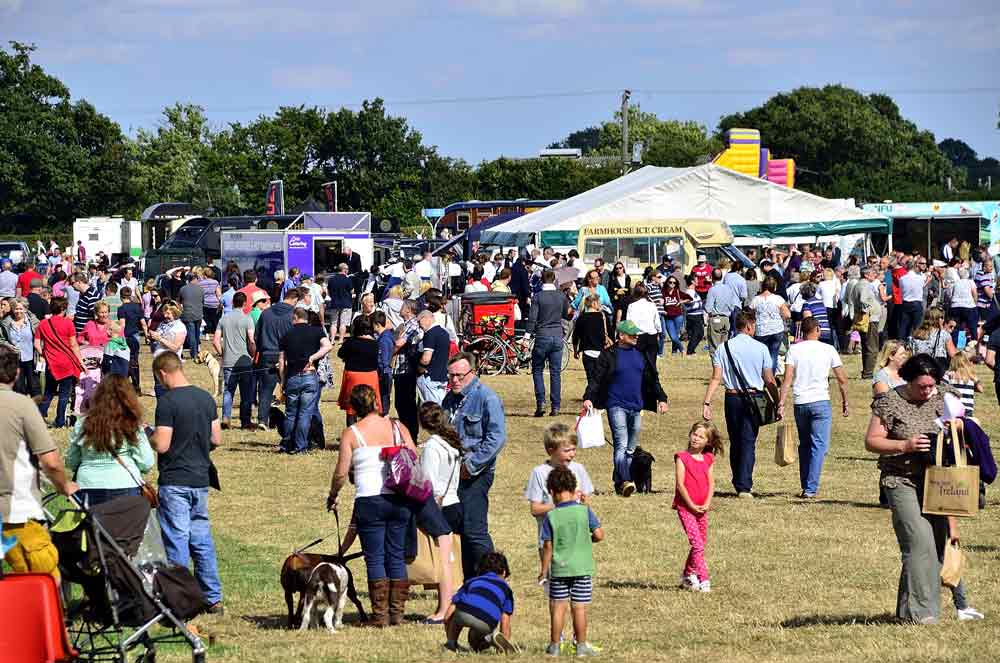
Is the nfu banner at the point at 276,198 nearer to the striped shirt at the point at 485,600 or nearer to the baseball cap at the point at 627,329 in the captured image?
the baseball cap at the point at 627,329

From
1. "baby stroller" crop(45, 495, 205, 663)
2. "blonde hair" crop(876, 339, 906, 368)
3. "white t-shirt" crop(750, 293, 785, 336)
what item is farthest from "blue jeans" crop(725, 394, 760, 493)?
"baby stroller" crop(45, 495, 205, 663)

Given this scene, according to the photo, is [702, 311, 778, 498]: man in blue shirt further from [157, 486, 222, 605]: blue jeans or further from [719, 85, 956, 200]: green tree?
[719, 85, 956, 200]: green tree

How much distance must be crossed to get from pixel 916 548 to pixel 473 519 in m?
2.92

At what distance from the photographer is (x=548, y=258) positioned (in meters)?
34.1

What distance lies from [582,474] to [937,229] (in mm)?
40517

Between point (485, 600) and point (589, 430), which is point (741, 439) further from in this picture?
point (485, 600)

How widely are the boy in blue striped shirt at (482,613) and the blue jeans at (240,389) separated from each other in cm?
1085

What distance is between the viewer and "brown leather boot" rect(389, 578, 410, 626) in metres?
9.45

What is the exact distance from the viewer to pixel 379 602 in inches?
372

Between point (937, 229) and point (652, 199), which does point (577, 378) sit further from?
point (937, 229)

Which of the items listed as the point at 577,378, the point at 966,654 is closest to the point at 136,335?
the point at 577,378

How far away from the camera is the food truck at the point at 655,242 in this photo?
114ft

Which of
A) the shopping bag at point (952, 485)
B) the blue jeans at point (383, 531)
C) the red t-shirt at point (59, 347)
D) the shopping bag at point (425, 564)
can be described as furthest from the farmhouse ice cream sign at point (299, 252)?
the shopping bag at point (952, 485)

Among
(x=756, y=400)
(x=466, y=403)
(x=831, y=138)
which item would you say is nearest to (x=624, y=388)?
(x=756, y=400)
